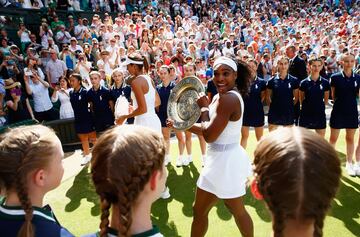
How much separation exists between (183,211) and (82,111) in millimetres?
2957

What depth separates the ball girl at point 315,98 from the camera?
5.39 m

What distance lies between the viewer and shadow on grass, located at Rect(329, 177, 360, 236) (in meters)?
3.87

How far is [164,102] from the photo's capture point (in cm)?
612

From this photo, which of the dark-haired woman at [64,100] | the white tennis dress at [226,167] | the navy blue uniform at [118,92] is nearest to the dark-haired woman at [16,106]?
the dark-haired woman at [64,100]

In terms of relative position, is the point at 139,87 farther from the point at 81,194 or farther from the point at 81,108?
the point at 81,108

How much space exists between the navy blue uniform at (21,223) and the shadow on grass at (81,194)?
9.75ft

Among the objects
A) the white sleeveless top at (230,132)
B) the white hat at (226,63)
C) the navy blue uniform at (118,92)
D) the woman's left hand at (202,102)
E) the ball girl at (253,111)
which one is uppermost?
the white hat at (226,63)

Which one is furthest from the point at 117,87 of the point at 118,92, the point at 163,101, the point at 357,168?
the point at 357,168

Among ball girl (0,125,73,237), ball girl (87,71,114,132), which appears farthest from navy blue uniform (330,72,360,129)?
ball girl (0,125,73,237)

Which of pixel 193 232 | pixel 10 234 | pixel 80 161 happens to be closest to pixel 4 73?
pixel 80 161

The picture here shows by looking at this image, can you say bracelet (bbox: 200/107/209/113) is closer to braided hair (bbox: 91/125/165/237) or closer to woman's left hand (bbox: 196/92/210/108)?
woman's left hand (bbox: 196/92/210/108)

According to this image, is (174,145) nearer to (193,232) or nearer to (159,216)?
(159,216)

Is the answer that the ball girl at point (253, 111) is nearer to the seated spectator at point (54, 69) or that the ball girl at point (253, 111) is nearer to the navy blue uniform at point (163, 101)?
the navy blue uniform at point (163, 101)

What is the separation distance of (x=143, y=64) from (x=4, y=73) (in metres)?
5.28
